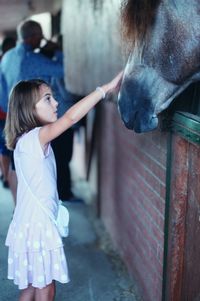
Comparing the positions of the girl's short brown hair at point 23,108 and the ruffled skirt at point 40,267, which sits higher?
the girl's short brown hair at point 23,108

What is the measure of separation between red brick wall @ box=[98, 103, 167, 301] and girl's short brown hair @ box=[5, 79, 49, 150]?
28.6 inches

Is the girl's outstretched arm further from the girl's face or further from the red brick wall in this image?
the red brick wall

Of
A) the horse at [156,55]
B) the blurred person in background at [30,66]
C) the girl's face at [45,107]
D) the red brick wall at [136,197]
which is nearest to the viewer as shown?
the horse at [156,55]

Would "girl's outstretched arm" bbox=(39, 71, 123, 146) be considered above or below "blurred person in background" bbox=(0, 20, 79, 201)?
above

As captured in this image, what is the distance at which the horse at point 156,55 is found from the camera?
1.79 m

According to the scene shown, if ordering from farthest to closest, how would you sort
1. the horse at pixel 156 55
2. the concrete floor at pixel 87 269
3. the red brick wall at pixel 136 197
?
the concrete floor at pixel 87 269, the red brick wall at pixel 136 197, the horse at pixel 156 55

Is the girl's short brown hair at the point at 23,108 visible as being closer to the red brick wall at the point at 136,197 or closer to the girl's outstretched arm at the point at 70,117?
the girl's outstretched arm at the point at 70,117

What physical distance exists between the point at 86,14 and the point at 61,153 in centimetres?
167

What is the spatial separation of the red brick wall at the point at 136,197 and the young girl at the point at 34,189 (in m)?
0.62

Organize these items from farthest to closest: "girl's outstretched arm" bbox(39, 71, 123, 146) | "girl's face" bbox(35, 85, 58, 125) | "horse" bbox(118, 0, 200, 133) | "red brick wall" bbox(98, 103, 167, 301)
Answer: "red brick wall" bbox(98, 103, 167, 301) < "girl's face" bbox(35, 85, 58, 125) < "girl's outstretched arm" bbox(39, 71, 123, 146) < "horse" bbox(118, 0, 200, 133)

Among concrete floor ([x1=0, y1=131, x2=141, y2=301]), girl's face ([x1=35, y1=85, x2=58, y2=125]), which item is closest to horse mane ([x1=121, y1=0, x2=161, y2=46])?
girl's face ([x1=35, y1=85, x2=58, y2=125])

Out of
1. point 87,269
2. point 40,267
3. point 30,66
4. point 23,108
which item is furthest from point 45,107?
point 30,66

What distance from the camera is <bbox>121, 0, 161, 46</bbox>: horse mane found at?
180 cm

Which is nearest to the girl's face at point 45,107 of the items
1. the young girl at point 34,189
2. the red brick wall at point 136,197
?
the young girl at point 34,189
